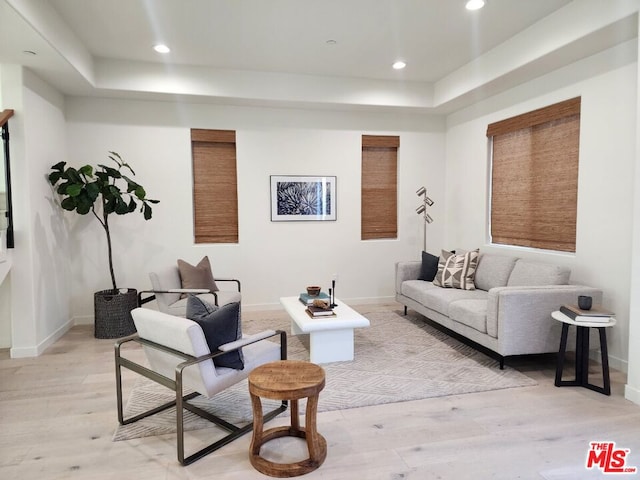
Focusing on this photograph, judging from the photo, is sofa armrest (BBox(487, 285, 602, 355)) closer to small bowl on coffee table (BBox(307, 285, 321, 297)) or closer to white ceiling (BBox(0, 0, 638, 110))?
small bowl on coffee table (BBox(307, 285, 321, 297))

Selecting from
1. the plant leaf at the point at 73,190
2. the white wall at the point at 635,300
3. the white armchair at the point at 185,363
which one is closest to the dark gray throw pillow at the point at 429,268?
the white wall at the point at 635,300

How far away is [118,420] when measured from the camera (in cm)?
269

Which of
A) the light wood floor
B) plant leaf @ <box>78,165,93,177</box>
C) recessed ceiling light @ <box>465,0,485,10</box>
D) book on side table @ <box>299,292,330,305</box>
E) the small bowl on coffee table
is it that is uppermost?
recessed ceiling light @ <box>465,0,485,10</box>

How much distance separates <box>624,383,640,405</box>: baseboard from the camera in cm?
289

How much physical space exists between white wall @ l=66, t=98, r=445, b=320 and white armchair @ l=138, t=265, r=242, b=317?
1010 millimetres

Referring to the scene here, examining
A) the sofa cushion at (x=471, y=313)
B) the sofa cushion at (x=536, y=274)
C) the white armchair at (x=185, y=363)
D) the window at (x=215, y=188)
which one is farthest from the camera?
the window at (x=215, y=188)

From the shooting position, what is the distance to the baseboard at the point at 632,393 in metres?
2.89

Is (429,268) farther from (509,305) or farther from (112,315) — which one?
(112,315)

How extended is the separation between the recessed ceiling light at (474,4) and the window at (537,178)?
54.4 inches

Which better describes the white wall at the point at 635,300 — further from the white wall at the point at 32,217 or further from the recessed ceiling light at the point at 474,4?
the white wall at the point at 32,217

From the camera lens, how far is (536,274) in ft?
12.9

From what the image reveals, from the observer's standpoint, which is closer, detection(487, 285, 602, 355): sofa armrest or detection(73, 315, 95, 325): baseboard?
detection(487, 285, 602, 355): sofa armrest

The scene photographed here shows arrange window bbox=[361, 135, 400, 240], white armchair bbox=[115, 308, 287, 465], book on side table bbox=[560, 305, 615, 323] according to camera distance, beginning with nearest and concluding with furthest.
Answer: white armchair bbox=[115, 308, 287, 465] < book on side table bbox=[560, 305, 615, 323] < window bbox=[361, 135, 400, 240]

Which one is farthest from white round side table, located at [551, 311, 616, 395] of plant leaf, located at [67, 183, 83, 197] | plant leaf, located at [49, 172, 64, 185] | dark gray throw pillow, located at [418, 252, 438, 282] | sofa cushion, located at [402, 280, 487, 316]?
plant leaf, located at [49, 172, 64, 185]
